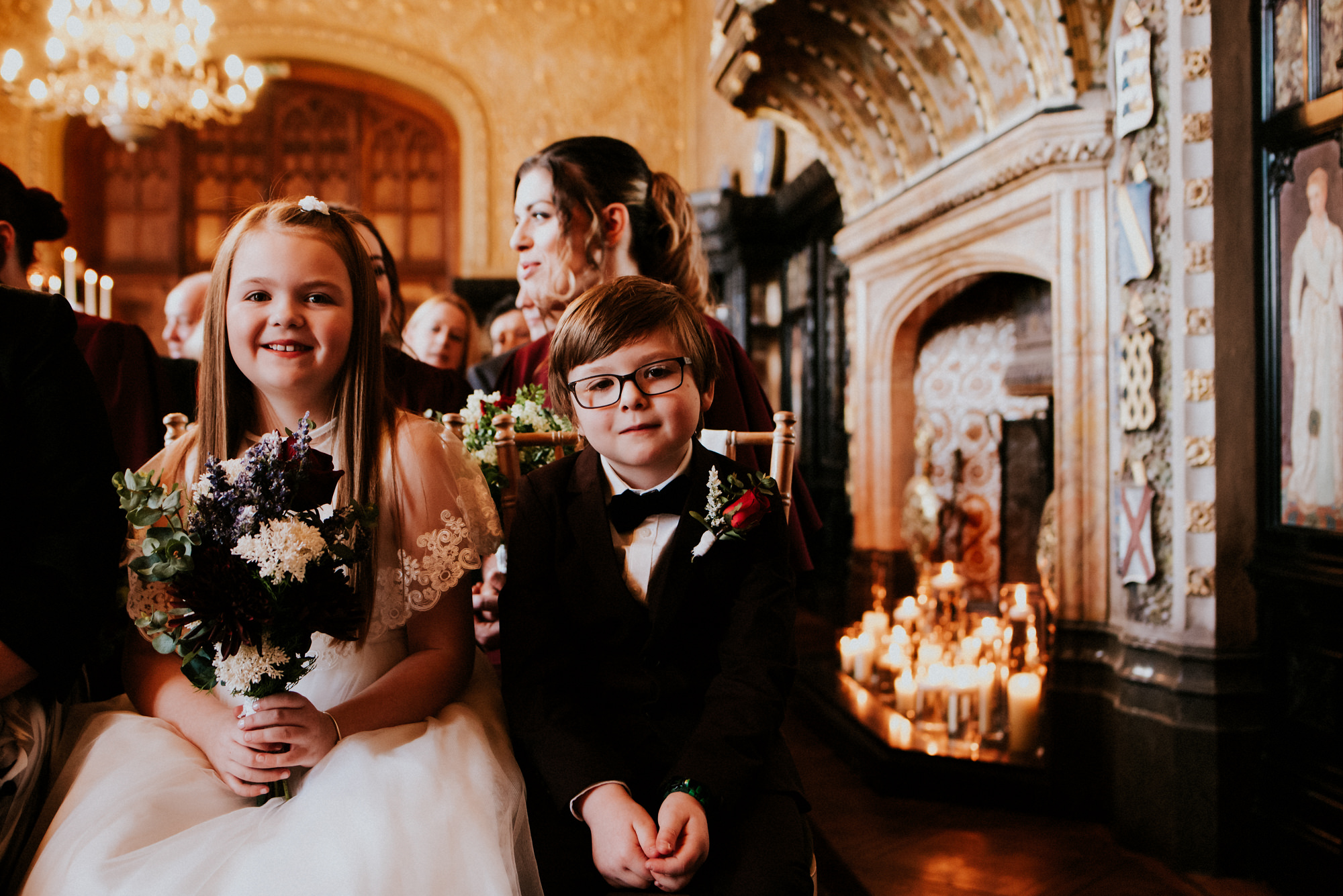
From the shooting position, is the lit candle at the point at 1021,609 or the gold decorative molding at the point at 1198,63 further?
the lit candle at the point at 1021,609

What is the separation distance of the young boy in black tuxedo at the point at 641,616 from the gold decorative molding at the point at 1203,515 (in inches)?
71.8

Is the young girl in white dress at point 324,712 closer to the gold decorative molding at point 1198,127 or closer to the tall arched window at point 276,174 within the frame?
the gold decorative molding at point 1198,127

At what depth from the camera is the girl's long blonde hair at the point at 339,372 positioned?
1.43 metres

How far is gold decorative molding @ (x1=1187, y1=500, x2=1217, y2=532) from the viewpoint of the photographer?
268cm

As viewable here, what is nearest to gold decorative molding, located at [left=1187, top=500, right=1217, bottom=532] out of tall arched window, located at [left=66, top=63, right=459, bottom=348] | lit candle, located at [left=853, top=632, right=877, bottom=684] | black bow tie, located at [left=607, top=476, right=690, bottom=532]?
lit candle, located at [left=853, top=632, right=877, bottom=684]

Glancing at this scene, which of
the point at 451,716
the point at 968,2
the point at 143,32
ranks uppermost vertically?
the point at 143,32

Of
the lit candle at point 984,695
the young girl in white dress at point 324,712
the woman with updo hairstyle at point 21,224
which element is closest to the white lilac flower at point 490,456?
the young girl in white dress at point 324,712

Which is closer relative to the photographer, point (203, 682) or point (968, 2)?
point (203, 682)

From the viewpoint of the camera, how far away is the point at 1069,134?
307 cm

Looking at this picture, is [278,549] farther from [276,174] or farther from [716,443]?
[276,174]

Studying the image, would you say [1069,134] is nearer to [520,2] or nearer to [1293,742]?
[1293,742]

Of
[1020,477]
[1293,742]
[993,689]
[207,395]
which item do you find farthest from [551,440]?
[1020,477]

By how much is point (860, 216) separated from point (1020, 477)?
1690 mm

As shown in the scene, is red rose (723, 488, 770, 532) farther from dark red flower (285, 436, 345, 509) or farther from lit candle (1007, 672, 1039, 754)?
lit candle (1007, 672, 1039, 754)
